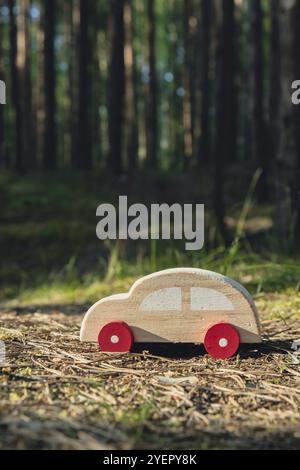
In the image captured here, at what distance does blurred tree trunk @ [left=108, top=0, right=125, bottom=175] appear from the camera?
43.1 feet

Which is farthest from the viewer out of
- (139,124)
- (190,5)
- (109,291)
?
(139,124)

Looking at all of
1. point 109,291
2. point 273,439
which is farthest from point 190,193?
point 273,439

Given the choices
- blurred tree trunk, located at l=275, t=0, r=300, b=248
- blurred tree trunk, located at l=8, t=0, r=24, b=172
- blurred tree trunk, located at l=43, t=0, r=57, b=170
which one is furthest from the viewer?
blurred tree trunk, located at l=43, t=0, r=57, b=170

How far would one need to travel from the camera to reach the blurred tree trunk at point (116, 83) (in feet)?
43.1

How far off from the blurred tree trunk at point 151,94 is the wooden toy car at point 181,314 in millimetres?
16183

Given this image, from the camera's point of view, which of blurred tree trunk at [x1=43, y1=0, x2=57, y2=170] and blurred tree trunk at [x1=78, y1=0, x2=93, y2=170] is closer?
blurred tree trunk at [x1=78, y1=0, x2=93, y2=170]

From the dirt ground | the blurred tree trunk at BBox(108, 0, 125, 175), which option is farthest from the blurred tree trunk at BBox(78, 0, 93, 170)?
the dirt ground

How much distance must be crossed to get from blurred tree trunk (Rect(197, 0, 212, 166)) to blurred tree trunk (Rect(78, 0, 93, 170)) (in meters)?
3.12

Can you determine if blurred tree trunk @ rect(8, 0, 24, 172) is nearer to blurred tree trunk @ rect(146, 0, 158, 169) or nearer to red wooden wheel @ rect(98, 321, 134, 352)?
blurred tree trunk @ rect(146, 0, 158, 169)

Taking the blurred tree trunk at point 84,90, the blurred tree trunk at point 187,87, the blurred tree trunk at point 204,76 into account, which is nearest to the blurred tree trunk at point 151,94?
the blurred tree trunk at point 187,87

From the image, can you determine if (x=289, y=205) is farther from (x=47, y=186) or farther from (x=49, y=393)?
(x=47, y=186)

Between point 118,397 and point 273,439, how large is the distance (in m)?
0.56

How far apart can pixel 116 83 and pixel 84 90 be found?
1.94 metres

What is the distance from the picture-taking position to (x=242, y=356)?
2.73m
